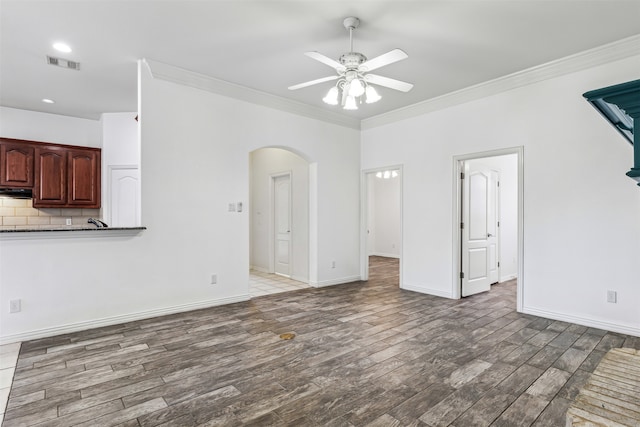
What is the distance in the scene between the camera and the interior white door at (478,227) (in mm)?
5102

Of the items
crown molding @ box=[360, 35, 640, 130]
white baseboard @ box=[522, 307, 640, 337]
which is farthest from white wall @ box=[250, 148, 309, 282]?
white baseboard @ box=[522, 307, 640, 337]

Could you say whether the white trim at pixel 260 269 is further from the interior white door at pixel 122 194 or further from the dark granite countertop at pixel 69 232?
the dark granite countertop at pixel 69 232

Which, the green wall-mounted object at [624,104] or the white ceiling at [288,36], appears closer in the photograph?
the green wall-mounted object at [624,104]

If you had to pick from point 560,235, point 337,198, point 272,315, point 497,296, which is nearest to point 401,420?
point 272,315

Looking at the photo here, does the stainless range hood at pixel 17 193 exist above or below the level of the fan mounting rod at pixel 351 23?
below

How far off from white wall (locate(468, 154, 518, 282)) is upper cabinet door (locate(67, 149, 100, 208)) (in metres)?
7.18

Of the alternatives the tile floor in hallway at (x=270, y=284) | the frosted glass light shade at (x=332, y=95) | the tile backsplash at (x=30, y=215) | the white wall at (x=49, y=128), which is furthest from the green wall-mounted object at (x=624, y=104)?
the white wall at (x=49, y=128)

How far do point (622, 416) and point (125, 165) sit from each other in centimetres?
679

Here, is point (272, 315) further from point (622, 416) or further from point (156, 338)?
point (622, 416)

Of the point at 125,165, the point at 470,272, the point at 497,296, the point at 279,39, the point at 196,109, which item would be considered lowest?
the point at 497,296

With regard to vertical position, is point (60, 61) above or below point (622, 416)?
above

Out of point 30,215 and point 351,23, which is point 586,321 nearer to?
point 351,23

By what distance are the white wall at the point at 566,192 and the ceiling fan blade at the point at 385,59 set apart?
2.55 m

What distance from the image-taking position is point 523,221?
13.9 feet
